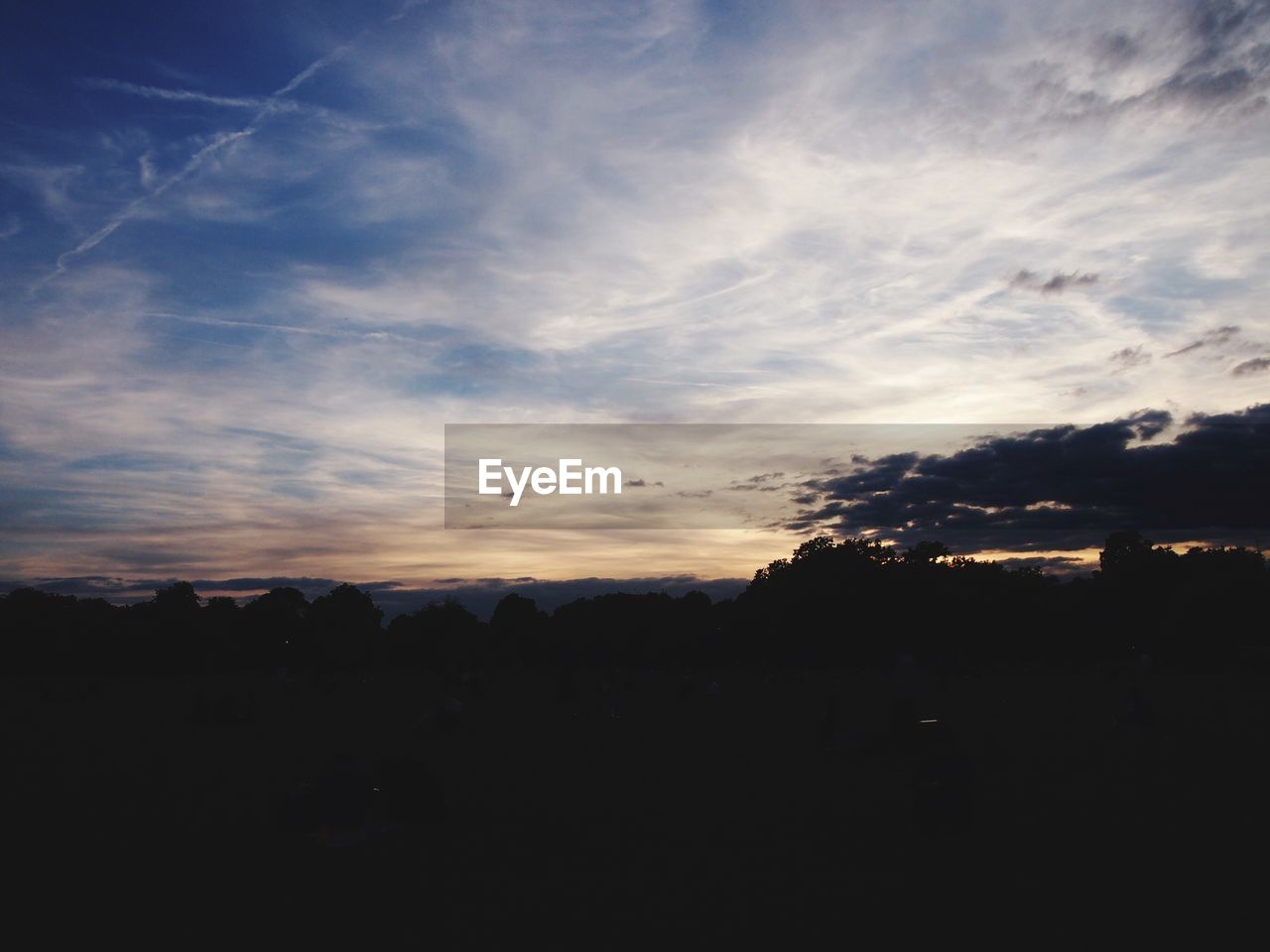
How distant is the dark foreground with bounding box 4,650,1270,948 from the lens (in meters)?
11.2

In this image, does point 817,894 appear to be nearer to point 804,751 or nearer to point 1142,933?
point 1142,933

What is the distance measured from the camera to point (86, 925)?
1109 cm

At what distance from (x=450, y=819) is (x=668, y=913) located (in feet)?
21.9

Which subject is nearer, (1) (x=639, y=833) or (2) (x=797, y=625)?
(1) (x=639, y=833)

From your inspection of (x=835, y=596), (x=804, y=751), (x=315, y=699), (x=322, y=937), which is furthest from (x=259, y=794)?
(x=835, y=596)

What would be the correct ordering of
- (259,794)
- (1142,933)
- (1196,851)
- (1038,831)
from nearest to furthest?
(1142,933), (1196,851), (1038,831), (259,794)

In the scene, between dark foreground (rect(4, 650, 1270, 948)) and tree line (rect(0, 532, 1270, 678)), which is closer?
dark foreground (rect(4, 650, 1270, 948))

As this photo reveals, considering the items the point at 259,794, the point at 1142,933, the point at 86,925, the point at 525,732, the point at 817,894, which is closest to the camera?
the point at 1142,933

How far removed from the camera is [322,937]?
419 inches

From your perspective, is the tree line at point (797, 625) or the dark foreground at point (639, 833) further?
the tree line at point (797, 625)

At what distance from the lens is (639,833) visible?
50.7 feet

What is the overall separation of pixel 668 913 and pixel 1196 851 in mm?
8349

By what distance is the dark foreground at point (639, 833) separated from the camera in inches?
442

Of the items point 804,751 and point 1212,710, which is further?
point 1212,710
